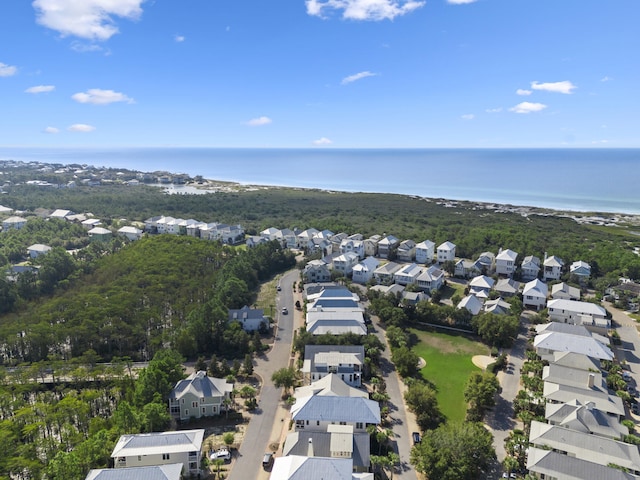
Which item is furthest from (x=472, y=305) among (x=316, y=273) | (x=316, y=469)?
(x=316, y=469)

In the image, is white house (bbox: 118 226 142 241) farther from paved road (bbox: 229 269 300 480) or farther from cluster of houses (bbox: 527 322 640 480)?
cluster of houses (bbox: 527 322 640 480)

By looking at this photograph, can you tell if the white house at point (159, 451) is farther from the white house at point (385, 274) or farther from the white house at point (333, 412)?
the white house at point (385, 274)

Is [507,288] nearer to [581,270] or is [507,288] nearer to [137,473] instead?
[581,270]

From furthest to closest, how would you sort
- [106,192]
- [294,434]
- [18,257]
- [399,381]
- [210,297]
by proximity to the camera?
[106,192] < [18,257] < [210,297] < [399,381] < [294,434]

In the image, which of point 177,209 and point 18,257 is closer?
point 18,257

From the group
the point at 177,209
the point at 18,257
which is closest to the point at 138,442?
the point at 18,257

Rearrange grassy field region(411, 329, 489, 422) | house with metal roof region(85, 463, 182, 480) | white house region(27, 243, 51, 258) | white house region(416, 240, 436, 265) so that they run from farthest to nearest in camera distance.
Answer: white house region(416, 240, 436, 265), white house region(27, 243, 51, 258), grassy field region(411, 329, 489, 422), house with metal roof region(85, 463, 182, 480)

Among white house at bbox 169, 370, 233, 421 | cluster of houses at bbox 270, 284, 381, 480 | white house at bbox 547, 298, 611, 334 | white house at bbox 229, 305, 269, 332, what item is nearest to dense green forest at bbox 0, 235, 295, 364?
white house at bbox 229, 305, 269, 332

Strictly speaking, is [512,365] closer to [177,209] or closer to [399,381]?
[399,381]
